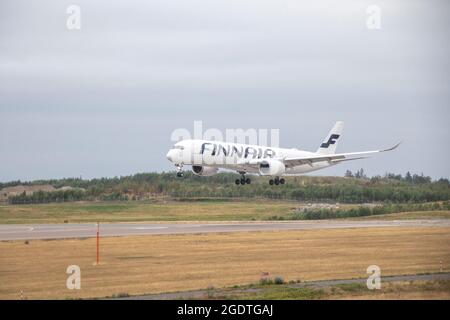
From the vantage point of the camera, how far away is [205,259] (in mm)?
52906

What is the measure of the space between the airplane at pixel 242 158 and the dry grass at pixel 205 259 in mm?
22230

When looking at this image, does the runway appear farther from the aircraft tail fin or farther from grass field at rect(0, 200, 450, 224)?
the aircraft tail fin

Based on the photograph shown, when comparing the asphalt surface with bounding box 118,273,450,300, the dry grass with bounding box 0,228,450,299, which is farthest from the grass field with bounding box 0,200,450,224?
the asphalt surface with bounding box 118,273,450,300

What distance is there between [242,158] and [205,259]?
42092 mm

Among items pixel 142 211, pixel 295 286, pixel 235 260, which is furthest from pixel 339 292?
pixel 142 211

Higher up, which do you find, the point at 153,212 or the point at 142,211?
the point at 142,211

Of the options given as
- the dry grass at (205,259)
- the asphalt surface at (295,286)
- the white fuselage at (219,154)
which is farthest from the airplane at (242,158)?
the asphalt surface at (295,286)

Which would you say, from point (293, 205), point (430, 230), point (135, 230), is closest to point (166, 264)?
point (135, 230)

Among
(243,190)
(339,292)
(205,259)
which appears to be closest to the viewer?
(339,292)

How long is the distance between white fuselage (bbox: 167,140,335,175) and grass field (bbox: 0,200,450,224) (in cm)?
568

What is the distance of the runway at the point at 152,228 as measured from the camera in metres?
69.3

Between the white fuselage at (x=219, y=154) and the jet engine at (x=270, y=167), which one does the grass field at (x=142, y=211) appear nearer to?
the jet engine at (x=270, y=167)

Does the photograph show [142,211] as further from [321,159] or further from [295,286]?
[295,286]

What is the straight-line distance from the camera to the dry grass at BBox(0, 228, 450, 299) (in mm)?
42938
